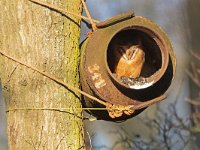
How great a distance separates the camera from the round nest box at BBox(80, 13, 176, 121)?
353 centimetres

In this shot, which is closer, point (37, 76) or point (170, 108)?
point (37, 76)

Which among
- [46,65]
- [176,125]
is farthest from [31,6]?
[176,125]

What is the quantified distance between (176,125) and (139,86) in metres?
2.82

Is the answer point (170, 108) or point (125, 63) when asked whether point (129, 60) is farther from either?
point (170, 108)

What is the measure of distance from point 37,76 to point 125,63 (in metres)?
0.47

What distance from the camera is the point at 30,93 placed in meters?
3.48

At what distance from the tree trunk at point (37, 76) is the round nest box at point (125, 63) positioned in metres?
0.12

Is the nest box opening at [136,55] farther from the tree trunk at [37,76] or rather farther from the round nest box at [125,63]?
the tree trunk at [37,76]

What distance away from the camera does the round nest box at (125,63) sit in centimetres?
353

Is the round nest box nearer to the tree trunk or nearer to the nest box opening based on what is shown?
the nest box opening

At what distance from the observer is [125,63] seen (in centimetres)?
369

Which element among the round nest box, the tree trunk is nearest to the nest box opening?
the round nest box

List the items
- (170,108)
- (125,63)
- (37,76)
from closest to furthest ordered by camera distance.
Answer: (37,76) → (125,63) → (170,108)

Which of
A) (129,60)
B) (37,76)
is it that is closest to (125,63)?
(129,60)
